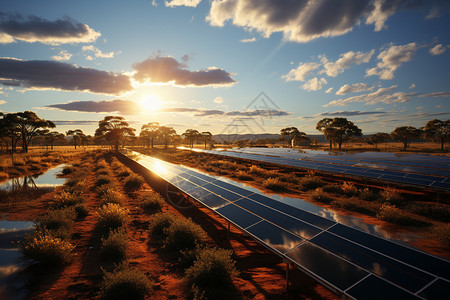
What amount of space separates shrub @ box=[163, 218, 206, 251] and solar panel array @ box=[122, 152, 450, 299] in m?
1.55

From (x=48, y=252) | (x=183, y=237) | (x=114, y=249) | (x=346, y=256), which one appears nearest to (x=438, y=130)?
(x=346, y=256)

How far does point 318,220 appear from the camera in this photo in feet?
26.5

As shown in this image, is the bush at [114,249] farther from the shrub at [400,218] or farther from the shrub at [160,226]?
the shrub at [400,218]

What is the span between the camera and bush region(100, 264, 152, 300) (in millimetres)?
5332

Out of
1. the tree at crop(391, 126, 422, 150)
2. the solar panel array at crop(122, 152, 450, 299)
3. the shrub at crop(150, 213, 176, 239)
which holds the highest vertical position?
the tree at crop(391, 126, 422, 150)

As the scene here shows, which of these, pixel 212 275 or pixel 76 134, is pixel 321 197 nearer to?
pixel 212 275

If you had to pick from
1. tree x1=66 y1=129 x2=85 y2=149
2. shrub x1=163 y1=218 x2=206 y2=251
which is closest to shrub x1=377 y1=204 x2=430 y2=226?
shrub x1=163 y1=218 x2=206 y2=251

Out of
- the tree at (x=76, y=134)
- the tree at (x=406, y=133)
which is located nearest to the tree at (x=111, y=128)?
the tree at (x=76, y=134)

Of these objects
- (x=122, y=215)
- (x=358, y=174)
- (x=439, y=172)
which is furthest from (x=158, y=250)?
(x=439, y=172)

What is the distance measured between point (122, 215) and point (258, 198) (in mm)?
7707

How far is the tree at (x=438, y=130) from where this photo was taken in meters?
53.7

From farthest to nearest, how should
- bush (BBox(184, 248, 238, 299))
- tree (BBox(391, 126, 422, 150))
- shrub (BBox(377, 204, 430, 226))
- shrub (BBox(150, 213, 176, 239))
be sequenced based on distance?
tree (BBox(391, 126, 422, 150)) → shrub (BBox(377, 204, 430, 226)) → shrub (BBox(150, 213, 176, 239)) → bush (BBox(184, 248, 238, 299))

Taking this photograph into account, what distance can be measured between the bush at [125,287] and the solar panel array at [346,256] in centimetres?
394

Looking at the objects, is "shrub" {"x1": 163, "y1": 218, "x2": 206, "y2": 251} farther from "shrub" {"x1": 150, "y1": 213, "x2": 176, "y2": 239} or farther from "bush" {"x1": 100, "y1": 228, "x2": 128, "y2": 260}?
"bush" {"x1": 100, "y1": 228, "x2": 128, "y2": 260}
